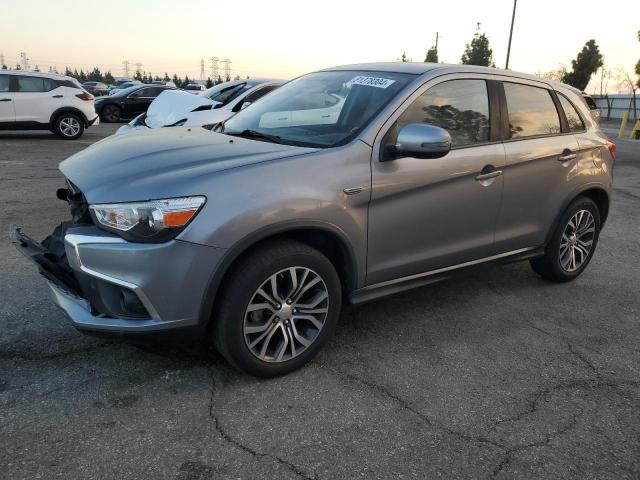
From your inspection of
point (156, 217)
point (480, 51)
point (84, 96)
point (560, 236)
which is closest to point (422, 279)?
point (560, 236)

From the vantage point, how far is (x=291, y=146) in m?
3.22

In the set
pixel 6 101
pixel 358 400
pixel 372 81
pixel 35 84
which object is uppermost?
pixel 372 81

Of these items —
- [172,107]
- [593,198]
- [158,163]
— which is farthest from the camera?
[172,107]

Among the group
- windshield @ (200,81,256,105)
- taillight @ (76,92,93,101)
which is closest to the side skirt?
windshield @ (200,81,256,105)

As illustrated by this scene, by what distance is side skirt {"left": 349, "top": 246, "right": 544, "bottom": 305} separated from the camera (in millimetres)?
3379

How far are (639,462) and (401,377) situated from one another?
1.21 meters

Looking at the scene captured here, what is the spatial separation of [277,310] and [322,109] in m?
1.45

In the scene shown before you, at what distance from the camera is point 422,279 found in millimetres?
3648

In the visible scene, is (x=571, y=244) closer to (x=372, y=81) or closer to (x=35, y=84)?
(x=372, y=81)

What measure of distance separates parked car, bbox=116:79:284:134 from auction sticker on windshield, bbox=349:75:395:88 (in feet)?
12.9

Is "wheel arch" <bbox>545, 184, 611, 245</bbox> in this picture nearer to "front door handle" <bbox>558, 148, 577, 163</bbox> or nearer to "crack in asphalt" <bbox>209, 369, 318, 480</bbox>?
"front door handle" <bbox>558, 148, 577, 163</bbox>

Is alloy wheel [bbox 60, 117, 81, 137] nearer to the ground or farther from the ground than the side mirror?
nearer to the ground

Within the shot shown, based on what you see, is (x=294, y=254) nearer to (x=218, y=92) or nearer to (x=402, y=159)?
(x=402, y=159)

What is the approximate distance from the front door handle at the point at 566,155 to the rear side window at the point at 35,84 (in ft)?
42.0
